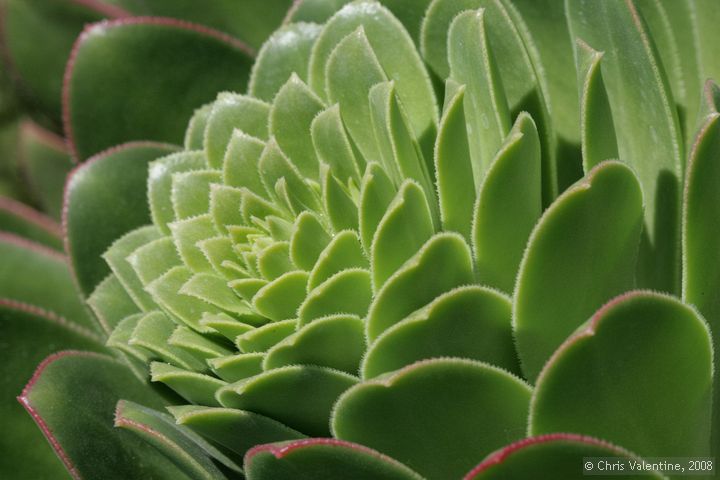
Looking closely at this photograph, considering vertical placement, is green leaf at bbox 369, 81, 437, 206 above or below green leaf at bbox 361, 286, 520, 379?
above

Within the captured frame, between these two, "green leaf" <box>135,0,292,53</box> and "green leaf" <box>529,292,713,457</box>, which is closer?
"green leaf" <box>529,292,713,457</box>

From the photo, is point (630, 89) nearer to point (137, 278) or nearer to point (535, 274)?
point (535, 274)

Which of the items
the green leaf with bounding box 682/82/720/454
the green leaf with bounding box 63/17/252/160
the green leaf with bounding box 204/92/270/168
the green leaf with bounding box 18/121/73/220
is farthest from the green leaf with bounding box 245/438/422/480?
the green leaf with bounding box 18/121/73/220

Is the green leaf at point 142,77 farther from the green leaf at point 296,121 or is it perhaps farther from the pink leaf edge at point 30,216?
the green leaf at point 296,121

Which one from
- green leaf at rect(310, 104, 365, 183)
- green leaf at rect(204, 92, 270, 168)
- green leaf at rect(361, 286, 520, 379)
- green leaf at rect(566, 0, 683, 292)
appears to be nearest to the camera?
green leaf at rect(361, 286, 520, 379)

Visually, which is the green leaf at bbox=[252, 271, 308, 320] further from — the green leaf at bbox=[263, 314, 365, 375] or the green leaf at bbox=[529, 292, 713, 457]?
the green leaf at bbox=[529, 292, 713, 457]

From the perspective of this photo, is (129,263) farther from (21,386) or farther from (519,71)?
Result: (519,71)

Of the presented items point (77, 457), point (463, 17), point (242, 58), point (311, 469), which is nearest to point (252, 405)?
point (311, 469)

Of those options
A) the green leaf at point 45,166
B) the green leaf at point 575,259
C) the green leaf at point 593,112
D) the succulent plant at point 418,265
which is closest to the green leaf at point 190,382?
the succulent plant at point 418,265
